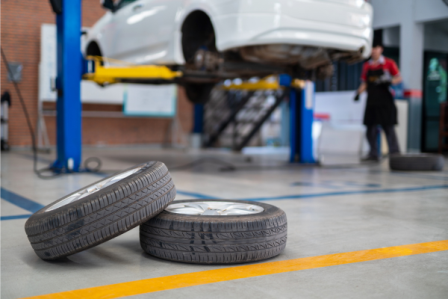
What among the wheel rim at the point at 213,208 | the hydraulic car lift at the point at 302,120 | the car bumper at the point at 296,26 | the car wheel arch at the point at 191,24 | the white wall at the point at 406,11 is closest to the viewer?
the wheel rim at the point at 213,208

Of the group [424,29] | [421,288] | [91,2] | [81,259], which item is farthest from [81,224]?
[91,2]

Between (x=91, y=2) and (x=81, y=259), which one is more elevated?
(x=91, y=2)

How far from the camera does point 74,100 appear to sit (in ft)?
16.3

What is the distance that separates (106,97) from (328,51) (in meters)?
6.77

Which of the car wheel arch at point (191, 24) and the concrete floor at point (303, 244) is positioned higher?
the car wheel arch at point (191, 24)

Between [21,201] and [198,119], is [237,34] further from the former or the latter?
[198,119]

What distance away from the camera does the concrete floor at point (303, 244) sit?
149cm

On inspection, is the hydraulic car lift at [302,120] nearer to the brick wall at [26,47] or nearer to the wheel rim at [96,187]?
the wheel rim at [96,187]

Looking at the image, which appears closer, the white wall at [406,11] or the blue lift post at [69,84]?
the white wall at [406,11]

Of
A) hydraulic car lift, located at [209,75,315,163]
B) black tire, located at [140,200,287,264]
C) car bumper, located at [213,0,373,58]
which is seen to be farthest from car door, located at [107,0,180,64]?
black tire, located at [140,200,287,264]

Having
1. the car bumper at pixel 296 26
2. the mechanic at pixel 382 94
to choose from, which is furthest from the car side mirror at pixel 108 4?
the mechanic at pixel 382 94

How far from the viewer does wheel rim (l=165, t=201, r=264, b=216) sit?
80.6 inches

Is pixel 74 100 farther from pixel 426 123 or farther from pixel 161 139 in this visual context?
pixel 426 123

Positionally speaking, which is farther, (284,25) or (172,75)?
(172,75)
